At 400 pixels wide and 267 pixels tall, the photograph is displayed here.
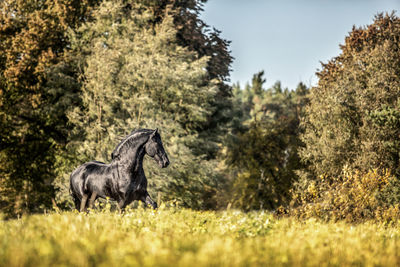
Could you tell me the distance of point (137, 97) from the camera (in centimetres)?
2266

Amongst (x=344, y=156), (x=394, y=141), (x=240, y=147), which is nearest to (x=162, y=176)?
(x=344, y=156)

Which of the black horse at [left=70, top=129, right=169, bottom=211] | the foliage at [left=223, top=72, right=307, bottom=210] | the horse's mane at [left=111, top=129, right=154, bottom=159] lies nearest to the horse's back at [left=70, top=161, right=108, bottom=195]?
the black horse at [left=70, top=129, right=169, bottom=211]

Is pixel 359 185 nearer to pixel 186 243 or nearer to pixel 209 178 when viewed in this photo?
pixel 186 243

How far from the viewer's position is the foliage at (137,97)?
21.4 meters

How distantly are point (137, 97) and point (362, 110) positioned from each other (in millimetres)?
13439

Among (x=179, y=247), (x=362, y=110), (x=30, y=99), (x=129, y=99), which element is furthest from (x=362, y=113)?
(x=179, y=247)

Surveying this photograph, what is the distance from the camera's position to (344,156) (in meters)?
24.6

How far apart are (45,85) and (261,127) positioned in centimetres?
2126

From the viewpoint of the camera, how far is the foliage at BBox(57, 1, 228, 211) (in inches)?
843

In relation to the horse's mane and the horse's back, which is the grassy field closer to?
the horse's mane

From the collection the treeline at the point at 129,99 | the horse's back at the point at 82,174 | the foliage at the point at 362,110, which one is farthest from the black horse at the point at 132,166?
the foliage at the point at 362,110

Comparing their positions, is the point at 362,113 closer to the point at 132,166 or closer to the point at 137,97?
the point at 137,97

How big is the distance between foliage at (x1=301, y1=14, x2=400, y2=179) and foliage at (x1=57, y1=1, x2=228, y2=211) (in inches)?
287

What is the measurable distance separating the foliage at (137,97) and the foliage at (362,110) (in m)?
7.29
